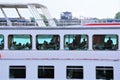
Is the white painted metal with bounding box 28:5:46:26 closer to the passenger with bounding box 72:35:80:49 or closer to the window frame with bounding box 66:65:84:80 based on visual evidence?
the passenger with bounding box 72:35:80:49

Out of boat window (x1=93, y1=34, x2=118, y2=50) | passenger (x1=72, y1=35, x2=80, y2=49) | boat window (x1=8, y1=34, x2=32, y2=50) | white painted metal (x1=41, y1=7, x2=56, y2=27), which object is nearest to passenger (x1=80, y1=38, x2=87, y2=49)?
passenger (x1=72, y1=35, x2=80, y2=49)

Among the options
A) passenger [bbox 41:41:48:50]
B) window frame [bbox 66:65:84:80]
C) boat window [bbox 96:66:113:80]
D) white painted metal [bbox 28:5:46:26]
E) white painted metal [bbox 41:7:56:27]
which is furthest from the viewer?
→ white painted metal [bbox 41:7:56:27]

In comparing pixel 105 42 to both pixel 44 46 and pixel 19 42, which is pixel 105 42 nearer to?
pixel 44 46

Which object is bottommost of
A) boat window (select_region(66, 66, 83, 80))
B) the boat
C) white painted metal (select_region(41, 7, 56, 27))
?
boat window (select_region(66, 66, 83, 80))

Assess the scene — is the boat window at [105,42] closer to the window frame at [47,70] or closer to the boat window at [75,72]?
the boat window at [75,72]

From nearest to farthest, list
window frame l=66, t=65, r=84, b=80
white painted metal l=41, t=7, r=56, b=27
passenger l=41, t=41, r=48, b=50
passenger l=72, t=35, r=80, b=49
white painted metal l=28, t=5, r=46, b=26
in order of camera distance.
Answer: window frame l=66, t=65, r=84, b=80 → passenger l=72, t=35, r=80, b=49 → passenger l=41, t=41, r=48, b=50 → white painted metal l=28, t=5, r=46, b=26 → white painted metal l=41, t=7, r=56, b=27

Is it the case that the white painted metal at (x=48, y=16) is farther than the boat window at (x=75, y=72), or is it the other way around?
the white painted metal at (x=48, y=16)

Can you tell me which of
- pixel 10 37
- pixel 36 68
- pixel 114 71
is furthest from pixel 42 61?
pixel 114 71

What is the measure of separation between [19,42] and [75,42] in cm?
216

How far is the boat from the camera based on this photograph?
49.6 feet

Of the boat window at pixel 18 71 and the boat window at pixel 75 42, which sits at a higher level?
the boat window at pixel 75 42

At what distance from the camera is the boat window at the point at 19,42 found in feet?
50.9

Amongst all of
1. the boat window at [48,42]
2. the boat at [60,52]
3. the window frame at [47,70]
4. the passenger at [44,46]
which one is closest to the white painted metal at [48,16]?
the boat at [60,52]

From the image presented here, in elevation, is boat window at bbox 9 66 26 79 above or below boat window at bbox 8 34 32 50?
below
